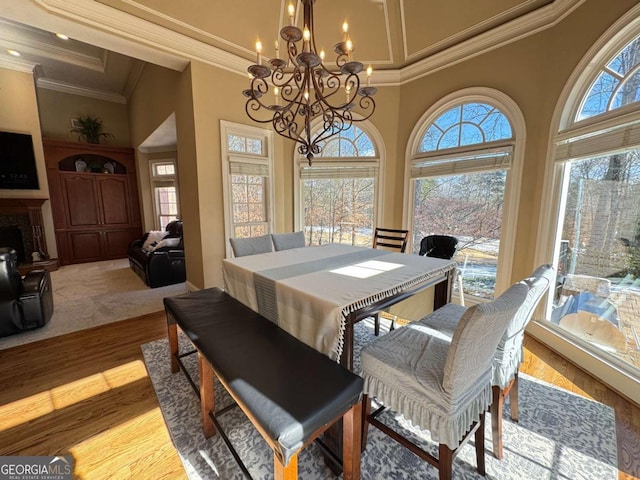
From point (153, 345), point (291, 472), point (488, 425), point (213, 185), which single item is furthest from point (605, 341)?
point (213, 185)

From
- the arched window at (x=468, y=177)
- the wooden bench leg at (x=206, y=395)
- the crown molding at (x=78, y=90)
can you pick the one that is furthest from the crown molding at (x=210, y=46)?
the crown molding at (x=78, y=90)

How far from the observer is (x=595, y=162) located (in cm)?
221

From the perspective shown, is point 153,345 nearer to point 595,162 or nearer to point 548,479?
point 548,479

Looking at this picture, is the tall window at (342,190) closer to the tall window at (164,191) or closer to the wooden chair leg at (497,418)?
the wooden chair leg at (497,418)

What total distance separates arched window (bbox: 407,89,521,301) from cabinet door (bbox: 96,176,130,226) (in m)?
6.38

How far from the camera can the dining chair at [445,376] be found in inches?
40.1

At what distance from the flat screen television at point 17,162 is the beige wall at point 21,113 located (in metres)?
0.07

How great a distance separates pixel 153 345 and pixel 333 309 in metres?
2.15

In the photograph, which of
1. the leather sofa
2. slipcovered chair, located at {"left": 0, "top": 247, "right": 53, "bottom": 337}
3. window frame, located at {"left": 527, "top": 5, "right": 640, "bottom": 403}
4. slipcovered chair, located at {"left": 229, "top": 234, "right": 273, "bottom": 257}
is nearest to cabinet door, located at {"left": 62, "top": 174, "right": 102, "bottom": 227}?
the leather sofa

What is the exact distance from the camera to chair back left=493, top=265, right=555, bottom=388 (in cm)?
126

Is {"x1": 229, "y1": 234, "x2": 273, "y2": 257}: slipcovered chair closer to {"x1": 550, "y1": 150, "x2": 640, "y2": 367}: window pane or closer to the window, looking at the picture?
the window

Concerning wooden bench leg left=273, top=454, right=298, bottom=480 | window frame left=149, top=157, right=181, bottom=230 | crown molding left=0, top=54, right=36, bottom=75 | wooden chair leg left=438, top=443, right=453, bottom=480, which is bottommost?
wooden chair leg left=438, top=443, right=453, bottom=480

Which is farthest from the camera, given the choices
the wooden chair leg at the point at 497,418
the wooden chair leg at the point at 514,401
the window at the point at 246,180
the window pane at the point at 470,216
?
the window at the point at 246,180

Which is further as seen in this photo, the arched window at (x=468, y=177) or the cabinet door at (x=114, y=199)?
the cabinet door at (x=114, y=199)
